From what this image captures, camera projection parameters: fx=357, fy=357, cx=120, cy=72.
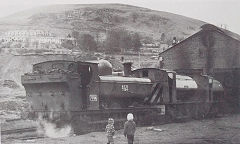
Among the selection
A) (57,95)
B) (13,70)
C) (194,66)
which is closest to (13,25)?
(13,70)

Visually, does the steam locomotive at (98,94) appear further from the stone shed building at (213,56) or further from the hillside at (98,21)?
the hillside at (98,21)

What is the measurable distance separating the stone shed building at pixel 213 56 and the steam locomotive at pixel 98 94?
851 centimetres

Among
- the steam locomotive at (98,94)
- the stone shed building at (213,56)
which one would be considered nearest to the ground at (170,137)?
the steam locomotive at (98,94)

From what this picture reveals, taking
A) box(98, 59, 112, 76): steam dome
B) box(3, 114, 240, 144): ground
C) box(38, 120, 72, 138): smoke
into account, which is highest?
box(98, 59, 112, 76): steam dome

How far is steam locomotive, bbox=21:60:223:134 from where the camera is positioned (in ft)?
45.5

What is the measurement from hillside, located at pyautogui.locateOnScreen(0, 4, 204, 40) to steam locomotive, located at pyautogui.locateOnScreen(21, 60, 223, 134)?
180 ft

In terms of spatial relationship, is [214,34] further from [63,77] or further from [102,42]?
[102,42]

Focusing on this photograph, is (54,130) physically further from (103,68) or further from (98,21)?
(98,21)

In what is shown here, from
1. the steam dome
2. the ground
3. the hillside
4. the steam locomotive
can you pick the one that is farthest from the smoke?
the hillside

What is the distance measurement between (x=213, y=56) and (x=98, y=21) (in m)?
75.2

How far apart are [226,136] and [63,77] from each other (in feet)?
23.2

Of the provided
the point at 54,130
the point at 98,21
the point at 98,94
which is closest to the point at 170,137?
the point at 98,94

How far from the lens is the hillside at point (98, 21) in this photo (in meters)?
79.3

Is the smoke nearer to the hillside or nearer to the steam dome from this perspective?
the steam dome
